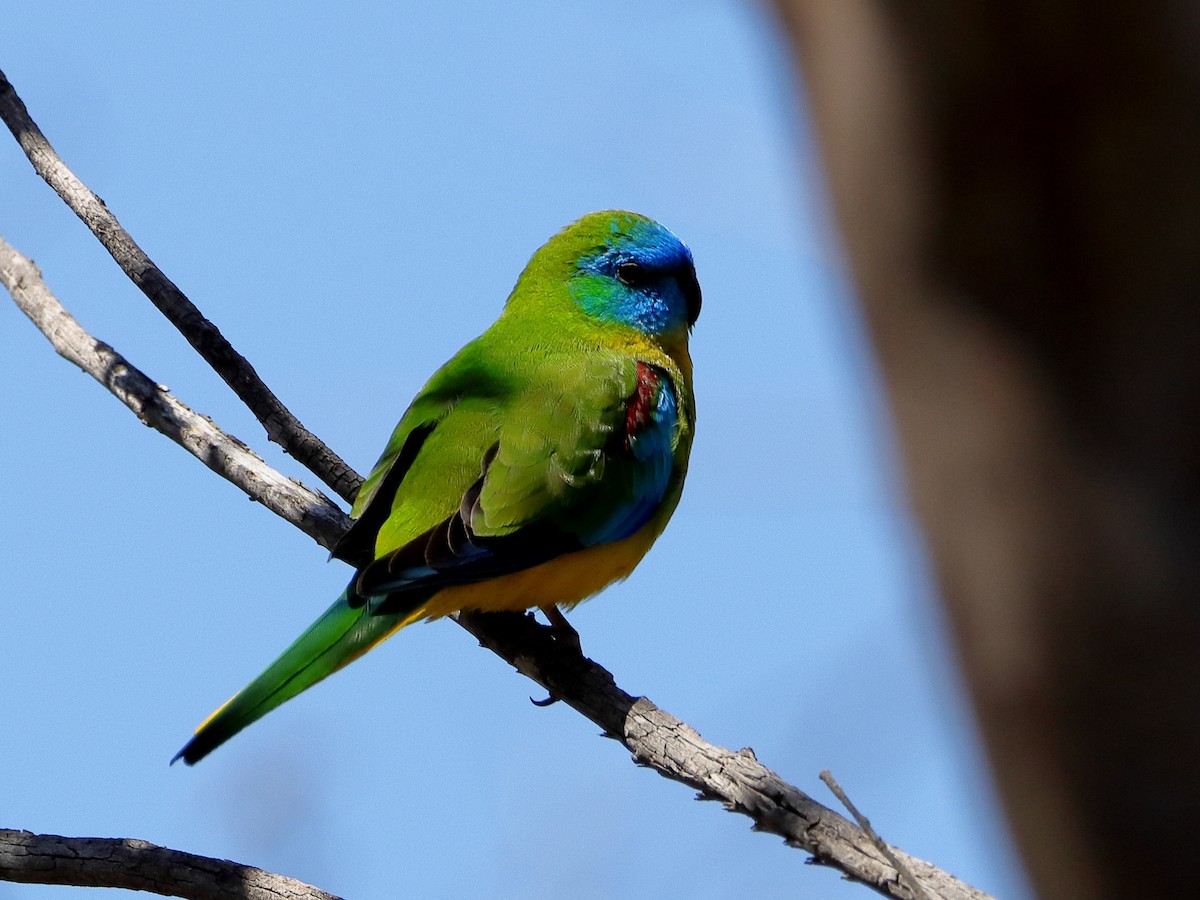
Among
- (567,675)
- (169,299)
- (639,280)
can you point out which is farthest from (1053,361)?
(639,280)

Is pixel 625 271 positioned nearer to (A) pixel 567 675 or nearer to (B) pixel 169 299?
(B) pixel 169 299

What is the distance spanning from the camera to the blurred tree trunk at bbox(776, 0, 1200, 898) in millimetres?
1188

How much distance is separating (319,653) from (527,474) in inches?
38.2

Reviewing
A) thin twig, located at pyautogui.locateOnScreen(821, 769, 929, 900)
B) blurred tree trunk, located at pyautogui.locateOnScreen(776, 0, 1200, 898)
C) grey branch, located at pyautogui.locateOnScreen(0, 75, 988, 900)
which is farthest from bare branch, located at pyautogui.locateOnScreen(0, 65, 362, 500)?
blurred tree trunk, located at pyautogui.locateOnScreen(776, 0, 1200, 898)

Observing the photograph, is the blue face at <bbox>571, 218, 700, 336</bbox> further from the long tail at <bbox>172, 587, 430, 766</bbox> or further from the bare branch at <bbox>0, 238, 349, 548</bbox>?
the long tail at <bbox>172, 587, 430, 766</bbox>

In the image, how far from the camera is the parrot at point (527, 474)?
14.4ft

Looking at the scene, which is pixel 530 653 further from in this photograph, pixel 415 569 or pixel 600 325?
pixel 600 325

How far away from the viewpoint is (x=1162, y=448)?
1.19 meters

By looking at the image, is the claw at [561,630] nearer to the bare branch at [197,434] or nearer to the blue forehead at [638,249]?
the bare branch at [197,434]

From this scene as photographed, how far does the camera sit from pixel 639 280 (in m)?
6.16

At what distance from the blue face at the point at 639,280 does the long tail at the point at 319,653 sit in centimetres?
210

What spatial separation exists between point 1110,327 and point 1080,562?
0.21 metres

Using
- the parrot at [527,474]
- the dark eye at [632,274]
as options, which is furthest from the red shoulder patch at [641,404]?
the dark eye at [632,274]

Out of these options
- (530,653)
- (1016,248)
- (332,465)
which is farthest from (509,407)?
(1016,248)
